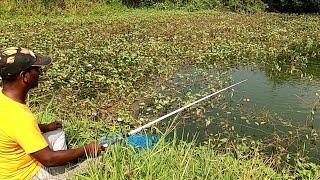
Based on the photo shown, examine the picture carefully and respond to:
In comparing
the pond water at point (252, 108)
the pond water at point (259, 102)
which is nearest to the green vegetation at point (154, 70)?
the pond water at point (252, 108)

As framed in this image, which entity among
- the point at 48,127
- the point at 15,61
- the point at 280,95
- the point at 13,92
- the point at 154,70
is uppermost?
the point at 15,61

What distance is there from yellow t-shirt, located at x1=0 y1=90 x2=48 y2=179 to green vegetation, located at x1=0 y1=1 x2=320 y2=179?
581mm

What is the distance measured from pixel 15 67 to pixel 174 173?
144 centimetres

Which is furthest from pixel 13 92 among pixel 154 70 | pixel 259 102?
pixel 154 70

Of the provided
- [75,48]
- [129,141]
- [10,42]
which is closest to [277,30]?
[75,48]

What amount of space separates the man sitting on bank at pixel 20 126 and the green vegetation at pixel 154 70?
460 mm

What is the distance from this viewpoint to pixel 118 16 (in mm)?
17547

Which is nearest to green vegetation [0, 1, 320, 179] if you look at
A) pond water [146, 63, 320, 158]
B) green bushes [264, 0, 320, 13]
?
pond water [146, 63, 320, 158]

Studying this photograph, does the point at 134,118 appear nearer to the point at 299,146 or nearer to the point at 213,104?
the point at 213,104

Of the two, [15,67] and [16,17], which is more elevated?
[15,67]

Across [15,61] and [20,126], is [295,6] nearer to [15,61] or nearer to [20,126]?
[15,61]

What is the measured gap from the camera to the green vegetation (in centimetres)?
375

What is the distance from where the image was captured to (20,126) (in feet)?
8.86

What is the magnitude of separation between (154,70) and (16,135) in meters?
6.19
